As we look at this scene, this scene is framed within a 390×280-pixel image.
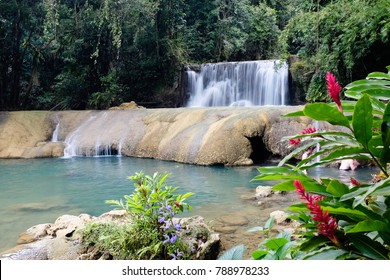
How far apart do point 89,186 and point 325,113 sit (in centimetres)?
686

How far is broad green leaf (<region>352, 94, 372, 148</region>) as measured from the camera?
3.50ft

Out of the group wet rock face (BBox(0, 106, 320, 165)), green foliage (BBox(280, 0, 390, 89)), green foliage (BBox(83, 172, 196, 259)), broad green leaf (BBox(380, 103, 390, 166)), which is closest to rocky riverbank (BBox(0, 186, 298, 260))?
green foliage (BBox(83, 172, 196, 259))

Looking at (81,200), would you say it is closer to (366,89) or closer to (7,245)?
(7,245)

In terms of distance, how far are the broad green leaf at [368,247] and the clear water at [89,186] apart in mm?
3857

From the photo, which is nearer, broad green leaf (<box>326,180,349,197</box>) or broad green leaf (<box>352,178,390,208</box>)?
broad green leaf (<box>352,178,390,208</box>)

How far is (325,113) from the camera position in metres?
1.12

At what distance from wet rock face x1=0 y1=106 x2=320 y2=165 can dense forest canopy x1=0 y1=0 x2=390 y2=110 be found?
8.23ft

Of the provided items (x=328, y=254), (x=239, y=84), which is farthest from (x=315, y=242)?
(x=239, y=84)

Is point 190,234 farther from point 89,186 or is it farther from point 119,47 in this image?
point 119,47

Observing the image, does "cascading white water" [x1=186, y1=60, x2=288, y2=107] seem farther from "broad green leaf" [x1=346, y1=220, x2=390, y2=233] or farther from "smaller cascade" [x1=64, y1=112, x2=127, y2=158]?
"broad green leaf" [x1=346, y1=220, x2=390, y2=233]

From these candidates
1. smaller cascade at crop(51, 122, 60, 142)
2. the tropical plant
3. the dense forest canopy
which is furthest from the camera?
the dense forest canopy

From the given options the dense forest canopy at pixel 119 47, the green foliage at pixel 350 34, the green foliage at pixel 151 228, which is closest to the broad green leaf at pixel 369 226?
the green foliage at pixel 151 228

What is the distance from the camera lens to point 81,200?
6.36m

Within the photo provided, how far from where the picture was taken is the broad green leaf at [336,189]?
1.19 metres
